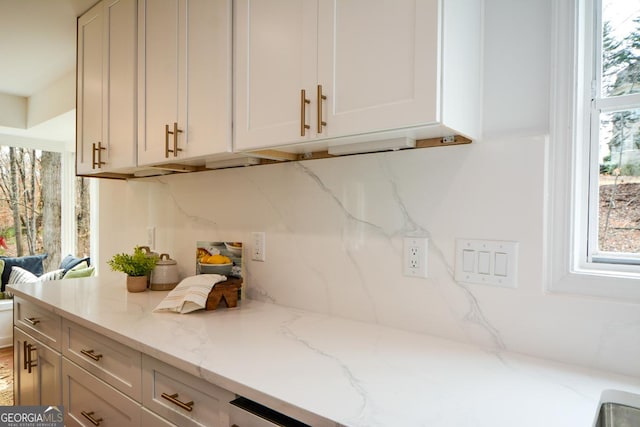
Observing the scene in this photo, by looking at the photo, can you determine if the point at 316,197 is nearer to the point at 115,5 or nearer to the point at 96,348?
the point at 96,348

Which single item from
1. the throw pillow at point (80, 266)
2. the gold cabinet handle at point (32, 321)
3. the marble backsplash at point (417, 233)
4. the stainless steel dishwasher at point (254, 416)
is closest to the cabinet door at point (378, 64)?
the marble backsplash at point (417, 233)

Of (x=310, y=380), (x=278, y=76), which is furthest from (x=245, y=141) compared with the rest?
(x=310, y=380)

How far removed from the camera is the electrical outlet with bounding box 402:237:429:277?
1.30 m

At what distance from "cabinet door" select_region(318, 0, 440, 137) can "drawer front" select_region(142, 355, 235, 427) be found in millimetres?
766

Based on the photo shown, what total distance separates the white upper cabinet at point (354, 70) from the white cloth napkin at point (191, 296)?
0.58m

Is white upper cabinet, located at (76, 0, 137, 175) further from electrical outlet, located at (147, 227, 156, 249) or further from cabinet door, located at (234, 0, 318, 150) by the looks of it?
cabinet door, located at (234, 0, 318, 150)

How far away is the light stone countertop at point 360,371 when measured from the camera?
0.80 metres

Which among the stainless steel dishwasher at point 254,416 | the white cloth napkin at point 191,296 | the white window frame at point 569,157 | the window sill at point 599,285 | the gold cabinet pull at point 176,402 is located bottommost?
the gold cabinet pull at point 176,402

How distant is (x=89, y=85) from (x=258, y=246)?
1.36 metres

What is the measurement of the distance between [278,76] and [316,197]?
1.62 ft

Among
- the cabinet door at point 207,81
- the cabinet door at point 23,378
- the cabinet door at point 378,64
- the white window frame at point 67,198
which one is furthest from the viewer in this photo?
the white window frame at point 67,198

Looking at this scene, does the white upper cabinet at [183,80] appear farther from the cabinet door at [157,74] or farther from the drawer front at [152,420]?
the drawer front at [152,420]

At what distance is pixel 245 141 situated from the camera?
1.39 m

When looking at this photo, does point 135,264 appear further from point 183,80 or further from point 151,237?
point 183,80
